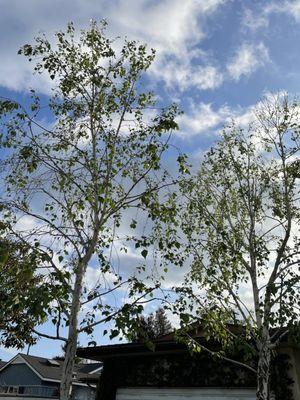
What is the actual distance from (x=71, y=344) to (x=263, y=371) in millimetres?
5707

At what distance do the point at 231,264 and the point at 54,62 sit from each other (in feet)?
23.5

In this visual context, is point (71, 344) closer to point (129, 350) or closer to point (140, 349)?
point (140, 349)

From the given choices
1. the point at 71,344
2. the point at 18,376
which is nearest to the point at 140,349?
the point at 71,344

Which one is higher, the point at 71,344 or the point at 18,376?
the point at 18,376

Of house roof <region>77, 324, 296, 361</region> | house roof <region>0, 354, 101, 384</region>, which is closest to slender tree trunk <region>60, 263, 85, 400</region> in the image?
house roof <region>77, 324, 296, 361</region>

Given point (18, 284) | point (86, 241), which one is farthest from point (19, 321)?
point (86, 241)

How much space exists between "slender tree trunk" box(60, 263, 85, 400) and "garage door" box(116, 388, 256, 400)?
306 inches

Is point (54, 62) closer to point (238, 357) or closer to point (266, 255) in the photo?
point (266, 255)

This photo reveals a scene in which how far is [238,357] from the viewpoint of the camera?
39.4 feet

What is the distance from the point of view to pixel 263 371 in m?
9.32

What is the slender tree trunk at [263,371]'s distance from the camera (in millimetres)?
9094

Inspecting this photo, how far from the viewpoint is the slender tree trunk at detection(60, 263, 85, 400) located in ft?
18.4

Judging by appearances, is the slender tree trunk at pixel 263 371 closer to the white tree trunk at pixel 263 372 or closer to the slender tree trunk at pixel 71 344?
the white tree trunk at pixel 263 372

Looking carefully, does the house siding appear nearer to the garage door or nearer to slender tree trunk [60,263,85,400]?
the garage door
